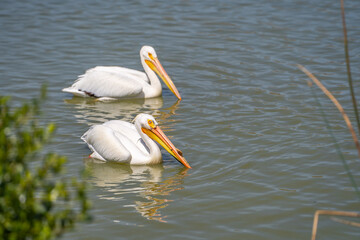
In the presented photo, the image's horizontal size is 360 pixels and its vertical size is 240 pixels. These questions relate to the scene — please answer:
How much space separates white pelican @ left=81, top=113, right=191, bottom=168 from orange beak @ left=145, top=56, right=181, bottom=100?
1715 mm

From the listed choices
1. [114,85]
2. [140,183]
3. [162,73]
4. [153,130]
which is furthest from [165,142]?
[162,73]

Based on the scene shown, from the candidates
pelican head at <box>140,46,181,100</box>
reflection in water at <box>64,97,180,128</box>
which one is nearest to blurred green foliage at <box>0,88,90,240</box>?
reflection in water at <box>64,97,180,128</box>

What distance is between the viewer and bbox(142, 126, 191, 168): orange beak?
5.45 metres

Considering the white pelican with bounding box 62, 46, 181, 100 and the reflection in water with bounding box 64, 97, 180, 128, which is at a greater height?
the white pelican with bounding box 62, 46, 181, 100

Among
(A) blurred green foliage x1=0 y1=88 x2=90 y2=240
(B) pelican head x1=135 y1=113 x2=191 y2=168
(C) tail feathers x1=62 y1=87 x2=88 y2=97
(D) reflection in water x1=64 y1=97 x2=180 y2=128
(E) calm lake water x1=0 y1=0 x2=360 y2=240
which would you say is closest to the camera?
(A) blurred green foliage x1=0 y1=88 x2=90 y2=240

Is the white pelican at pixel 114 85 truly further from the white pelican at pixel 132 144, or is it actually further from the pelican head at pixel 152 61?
the white pelican at pixel 132 144

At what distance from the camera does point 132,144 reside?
231 inches

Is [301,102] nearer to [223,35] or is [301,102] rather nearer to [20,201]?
[223,35]

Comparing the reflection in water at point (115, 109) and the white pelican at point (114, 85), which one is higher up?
the white pelican at point (114, 85)

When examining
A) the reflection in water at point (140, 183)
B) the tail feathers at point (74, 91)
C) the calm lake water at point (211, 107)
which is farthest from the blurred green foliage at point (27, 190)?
the tail feathers at point (74, 91)

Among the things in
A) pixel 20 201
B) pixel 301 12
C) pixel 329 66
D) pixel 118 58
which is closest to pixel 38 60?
pixel 118 58

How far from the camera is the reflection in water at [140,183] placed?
15.6 ft

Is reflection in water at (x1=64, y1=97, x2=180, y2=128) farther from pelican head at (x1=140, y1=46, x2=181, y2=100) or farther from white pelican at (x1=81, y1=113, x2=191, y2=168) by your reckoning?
white pelican at (x1=81, y1=113, x2=191, y2=168)

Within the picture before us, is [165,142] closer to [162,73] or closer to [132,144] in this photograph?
[132,144]
